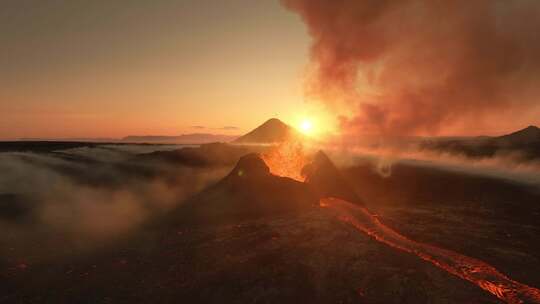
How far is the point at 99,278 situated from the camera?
16.5m

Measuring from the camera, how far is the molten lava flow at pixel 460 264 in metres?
14.1

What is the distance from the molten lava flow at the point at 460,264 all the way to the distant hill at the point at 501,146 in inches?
4209

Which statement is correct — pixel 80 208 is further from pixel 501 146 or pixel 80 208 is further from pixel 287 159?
pixel 501 146

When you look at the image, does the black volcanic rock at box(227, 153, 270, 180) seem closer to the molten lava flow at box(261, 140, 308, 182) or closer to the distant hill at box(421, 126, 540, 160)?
the molten lava flow at box(261, 140, 308, 182)

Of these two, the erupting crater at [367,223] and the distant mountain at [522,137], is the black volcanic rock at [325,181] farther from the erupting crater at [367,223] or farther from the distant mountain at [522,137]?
the distant mountain at [522,137]

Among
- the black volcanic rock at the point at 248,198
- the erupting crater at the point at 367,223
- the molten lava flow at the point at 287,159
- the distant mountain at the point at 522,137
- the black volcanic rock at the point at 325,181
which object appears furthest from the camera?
the distant mountain at the point at 522,137

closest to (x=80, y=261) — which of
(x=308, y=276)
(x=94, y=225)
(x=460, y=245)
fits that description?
(x=94, y=225)

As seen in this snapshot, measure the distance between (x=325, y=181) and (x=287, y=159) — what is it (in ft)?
21.1

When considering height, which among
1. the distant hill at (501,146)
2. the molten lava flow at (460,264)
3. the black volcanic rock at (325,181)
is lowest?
the molten lava flow at (460,264)

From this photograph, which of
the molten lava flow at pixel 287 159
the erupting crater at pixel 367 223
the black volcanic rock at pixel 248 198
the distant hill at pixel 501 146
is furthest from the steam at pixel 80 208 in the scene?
the distant hill at pixel 501 146

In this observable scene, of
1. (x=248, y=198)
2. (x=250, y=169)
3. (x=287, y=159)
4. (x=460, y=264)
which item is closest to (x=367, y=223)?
(x=460, y=264)

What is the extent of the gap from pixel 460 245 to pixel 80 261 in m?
22.8

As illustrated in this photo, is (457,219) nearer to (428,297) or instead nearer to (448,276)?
(448,276)

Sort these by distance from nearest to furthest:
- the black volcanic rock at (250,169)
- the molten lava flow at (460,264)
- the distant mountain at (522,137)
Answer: the molten lava flow at (460,264)
the black volcanic rock at (250,169)
the distant mountain at (522,137)
